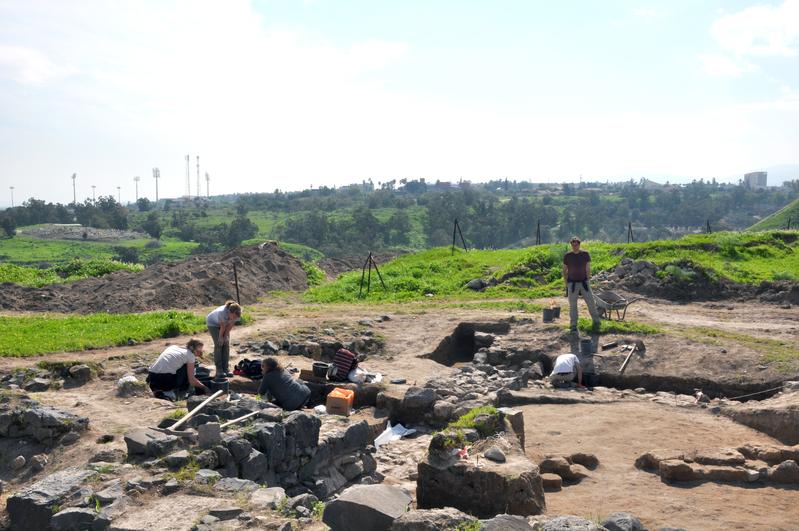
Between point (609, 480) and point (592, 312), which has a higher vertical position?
point (592, 312)

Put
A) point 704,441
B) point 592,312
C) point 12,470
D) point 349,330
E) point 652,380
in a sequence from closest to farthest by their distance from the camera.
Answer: point 12,470, point 704,441, point 652,380, point 592,312, point 349,330

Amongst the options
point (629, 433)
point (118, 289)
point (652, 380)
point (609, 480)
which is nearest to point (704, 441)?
point (629, 433)

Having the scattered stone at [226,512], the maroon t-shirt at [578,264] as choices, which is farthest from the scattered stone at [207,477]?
the maroon t-shirt at [578,264]

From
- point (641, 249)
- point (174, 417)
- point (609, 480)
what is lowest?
point (609, 480)

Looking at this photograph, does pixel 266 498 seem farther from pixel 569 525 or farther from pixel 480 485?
pixel 569 525

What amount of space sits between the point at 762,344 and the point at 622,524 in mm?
9006

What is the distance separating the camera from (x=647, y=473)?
9.35 meters

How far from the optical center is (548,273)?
75.5 ft

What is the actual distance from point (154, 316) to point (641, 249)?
601 inches

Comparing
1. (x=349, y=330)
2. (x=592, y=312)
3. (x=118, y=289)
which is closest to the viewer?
(x=592, y=312)

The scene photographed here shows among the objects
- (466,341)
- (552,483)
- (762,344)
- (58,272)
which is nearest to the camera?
(552,483)

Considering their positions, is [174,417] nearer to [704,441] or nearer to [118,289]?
[704,441]

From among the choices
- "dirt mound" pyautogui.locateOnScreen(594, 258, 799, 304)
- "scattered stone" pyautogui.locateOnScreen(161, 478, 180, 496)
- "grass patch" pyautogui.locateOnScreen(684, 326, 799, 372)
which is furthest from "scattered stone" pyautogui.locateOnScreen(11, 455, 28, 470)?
"dirt mound" pyautogui.locateOnScreen(594, 258, 799, 304)

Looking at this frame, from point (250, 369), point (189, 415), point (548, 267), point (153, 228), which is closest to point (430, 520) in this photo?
point (189, 415)
